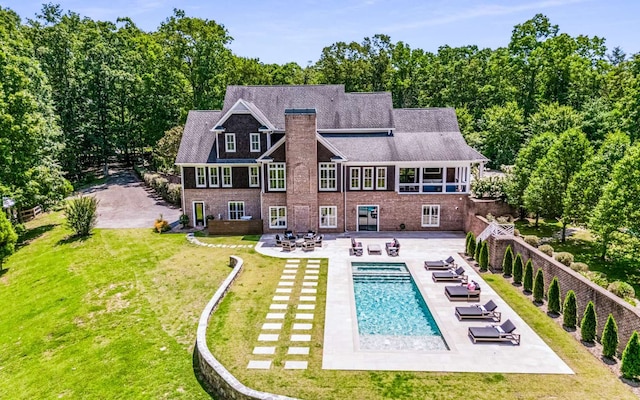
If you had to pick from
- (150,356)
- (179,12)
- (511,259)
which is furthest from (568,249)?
(179,12)

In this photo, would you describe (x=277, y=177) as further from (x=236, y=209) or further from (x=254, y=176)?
(x=236, y=209)

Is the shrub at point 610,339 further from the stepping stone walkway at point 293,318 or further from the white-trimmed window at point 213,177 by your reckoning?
the white-trimmed window at point 213,177

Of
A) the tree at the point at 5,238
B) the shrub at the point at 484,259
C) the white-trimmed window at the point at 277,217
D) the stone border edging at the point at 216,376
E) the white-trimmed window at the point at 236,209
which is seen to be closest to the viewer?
the stone border edging at the point at 216,376

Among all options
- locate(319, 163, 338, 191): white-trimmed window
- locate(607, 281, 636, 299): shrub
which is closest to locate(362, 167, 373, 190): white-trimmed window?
locate(319, 163, 338, 191): white-trimmed window

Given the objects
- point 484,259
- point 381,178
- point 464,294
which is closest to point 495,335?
→ point 464,294

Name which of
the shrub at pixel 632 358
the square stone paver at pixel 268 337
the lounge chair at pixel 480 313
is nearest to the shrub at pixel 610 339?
the shrub at pixel 632 358

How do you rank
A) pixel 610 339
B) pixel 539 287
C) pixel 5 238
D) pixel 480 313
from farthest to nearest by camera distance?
1. pixel 5 238
2. pixel 539 287
3. pixel 480 313
4. pixel 610 339
